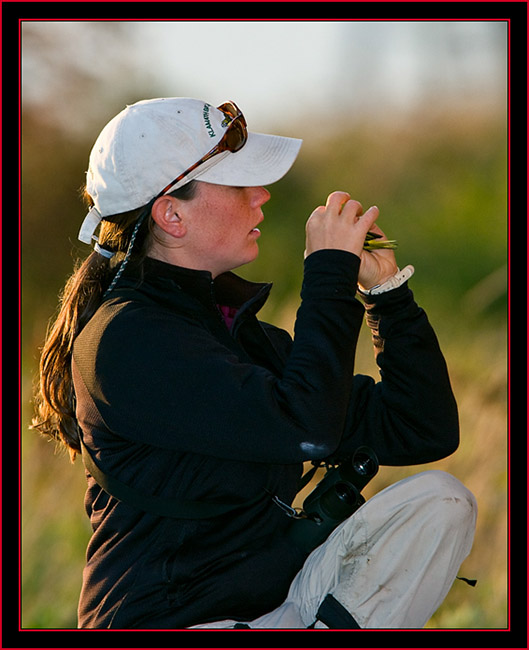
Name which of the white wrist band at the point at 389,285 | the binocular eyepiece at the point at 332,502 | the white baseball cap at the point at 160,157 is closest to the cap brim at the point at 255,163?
the white baseball cap at the point at 160,157

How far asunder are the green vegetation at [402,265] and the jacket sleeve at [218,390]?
3.51 feet

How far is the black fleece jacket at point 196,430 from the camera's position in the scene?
1957mm

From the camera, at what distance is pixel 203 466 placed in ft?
6.71

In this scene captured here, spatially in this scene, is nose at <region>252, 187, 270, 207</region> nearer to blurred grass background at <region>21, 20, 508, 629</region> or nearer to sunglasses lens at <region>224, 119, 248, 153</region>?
sunglasses lens at <region>224, 119, 248, 153</region>

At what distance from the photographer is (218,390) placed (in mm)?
1946

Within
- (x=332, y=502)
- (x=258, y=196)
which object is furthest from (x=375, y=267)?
(x=332, y=502)

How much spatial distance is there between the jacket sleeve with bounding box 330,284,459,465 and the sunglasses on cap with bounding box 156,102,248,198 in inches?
23.4

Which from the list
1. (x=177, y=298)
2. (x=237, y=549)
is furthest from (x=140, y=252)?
(x=237, y=549)

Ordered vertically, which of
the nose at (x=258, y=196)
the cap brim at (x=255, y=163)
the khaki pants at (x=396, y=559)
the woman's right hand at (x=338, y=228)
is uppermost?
the cap brim at (x=255, y=163)

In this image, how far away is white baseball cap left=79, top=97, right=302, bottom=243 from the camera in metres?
2.20

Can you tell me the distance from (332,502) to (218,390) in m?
0.54

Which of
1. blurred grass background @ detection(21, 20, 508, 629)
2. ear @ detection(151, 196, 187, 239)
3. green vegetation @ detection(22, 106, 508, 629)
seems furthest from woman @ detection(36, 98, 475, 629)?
blurred grass background @ detection(21, 20, 508, 629)

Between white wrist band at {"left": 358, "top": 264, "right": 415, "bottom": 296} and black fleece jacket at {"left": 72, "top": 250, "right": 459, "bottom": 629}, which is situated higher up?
white wrist band at {"left": 358, "top": 264, "right": 415, "bottom": 296}

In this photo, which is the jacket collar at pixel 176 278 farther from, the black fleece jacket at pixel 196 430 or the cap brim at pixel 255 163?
the cap brim at pixel 255 163
